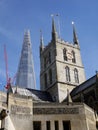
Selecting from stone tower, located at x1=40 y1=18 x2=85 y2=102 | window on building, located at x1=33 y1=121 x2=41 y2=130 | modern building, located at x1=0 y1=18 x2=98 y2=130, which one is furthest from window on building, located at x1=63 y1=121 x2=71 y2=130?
stone tower, located at x1=40 y1=18 x2=85 y2=102

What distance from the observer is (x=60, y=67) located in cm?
6544

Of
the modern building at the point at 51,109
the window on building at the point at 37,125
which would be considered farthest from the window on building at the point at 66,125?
the window on building at the point at 37,125

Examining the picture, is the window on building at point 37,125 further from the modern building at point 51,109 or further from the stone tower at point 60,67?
the stone tower at point 60,67

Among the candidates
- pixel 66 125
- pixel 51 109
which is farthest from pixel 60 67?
pixel 66 125

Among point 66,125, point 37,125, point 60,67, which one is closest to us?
point 37,125

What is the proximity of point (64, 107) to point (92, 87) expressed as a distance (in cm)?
1871

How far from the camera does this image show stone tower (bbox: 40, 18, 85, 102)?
62.4 meters

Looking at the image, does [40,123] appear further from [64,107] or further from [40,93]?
[40,93]

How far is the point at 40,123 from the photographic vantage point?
31.3m

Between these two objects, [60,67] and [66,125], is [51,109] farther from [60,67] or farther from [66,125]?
[60,67]

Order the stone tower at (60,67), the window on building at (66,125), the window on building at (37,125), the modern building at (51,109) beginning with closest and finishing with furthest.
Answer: the modern building at (51,109)
the window on building at (37,125)
the window on building at (66,125)
the stone tower at (60,67)

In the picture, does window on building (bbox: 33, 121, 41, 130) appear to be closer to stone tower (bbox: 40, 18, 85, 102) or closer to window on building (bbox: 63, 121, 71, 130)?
window on building (bbox: 63, 121, 71, 130)

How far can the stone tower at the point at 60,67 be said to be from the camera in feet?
205

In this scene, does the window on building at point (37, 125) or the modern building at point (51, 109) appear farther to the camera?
the window on building at point (37, 125)
